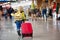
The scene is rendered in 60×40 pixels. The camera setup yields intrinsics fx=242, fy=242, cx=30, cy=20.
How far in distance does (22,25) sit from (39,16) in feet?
56.0

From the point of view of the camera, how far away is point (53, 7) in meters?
27.7

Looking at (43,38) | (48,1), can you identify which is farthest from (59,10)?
(43,38)

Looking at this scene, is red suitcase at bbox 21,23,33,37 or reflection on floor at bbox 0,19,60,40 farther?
reflection on floor at bbox 0,19,60,40

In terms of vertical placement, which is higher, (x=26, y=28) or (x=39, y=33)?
(x=26, y=28)

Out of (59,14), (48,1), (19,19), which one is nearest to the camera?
(19,19)

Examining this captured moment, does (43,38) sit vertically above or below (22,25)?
below

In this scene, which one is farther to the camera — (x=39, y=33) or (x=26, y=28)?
(x=39, y=33)

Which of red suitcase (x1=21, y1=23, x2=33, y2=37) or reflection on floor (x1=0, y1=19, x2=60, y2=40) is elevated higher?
red suitcase (x1=21, y1=23, x2=33, y2=37)

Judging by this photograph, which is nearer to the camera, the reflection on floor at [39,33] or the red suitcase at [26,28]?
the red suitcase at [26,28]

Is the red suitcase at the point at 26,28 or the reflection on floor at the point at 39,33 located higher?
the red suitcase at the point at 26,28

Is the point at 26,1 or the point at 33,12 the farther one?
the point at 26,1

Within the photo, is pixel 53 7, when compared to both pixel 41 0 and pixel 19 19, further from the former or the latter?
pixel 19 19

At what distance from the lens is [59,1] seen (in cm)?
2586

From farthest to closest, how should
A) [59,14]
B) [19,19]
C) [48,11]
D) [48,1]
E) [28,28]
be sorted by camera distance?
[48,1], [48,11], [59,14], [19,19], [28,28]
